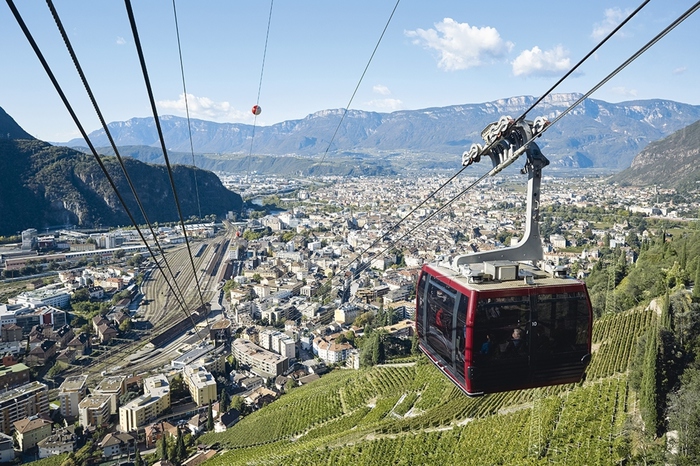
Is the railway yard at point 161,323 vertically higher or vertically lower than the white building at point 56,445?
higher

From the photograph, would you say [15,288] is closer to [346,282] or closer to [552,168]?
[346,282]

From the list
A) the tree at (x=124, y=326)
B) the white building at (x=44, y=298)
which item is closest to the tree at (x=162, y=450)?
the tree at (x=124, y=326)

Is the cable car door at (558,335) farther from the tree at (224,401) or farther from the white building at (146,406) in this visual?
the white building at (146,406)

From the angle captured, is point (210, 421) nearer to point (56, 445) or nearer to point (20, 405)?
point (56, 445)

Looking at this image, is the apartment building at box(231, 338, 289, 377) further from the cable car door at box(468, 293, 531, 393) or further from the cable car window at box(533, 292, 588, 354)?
the cable car window at box(533, 292, 588, 354)

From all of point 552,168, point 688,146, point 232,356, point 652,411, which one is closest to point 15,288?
point 232,356

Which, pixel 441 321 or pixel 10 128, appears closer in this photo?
pixel 441 321

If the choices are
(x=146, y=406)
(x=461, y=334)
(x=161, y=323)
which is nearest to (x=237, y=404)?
(x=146, y=406)
